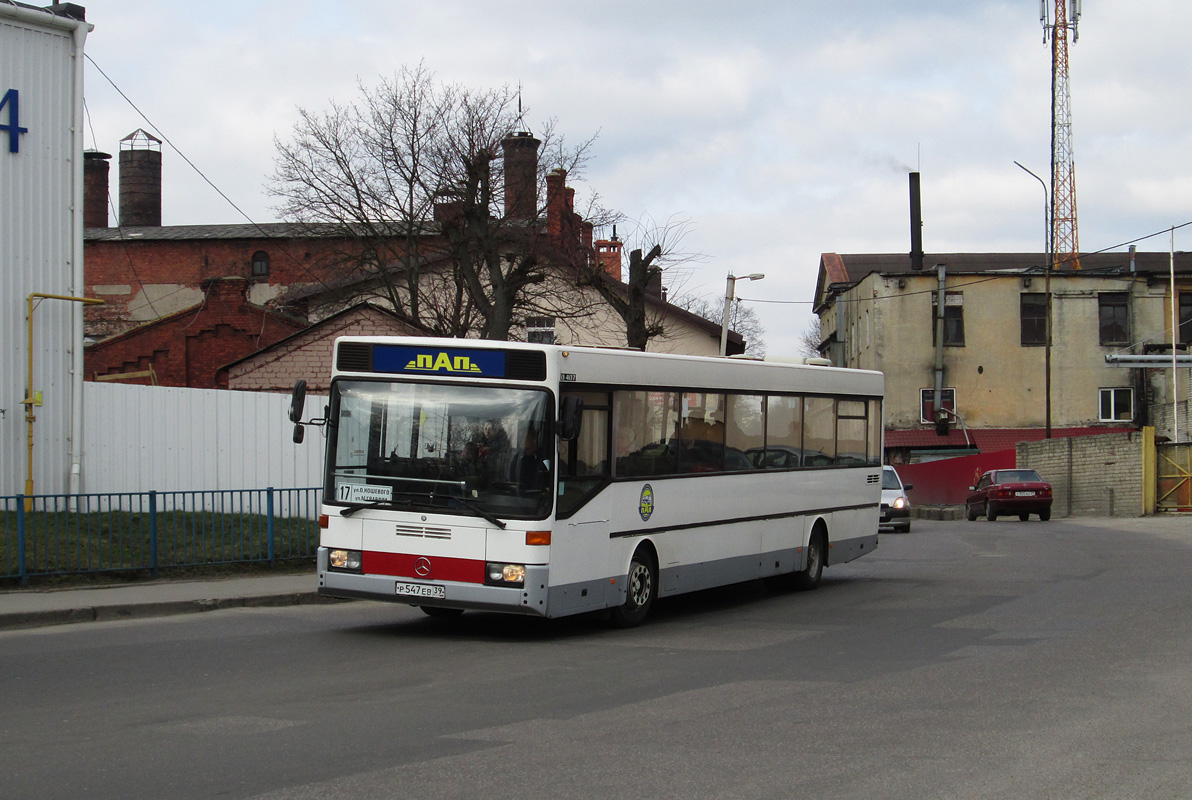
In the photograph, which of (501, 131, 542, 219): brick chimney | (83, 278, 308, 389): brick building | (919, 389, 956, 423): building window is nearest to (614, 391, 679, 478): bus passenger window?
(501, 131, 542, 219): brick chimney

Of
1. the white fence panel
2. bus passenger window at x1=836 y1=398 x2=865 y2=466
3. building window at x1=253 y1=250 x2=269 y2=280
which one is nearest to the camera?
bus passenger window at x1=836 y1=398 x2=865 y2=466

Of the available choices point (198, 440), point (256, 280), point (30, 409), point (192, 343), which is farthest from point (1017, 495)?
point (256, 280)

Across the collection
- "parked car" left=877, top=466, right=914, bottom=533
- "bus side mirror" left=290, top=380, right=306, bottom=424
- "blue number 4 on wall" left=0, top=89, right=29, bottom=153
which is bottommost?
"parked car" left=877, top=466, right=914, bottom=533

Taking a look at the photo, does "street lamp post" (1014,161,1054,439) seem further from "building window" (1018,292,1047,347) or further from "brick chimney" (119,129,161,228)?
"brick chimney" (119,129,161,228)

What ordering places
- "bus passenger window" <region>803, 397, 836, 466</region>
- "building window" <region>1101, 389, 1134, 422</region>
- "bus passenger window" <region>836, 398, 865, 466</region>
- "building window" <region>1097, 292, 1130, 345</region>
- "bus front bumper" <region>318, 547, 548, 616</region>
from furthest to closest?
"building window" <region>1101, 389, 1134, 422</region>
"building window" <region>1097, 292, 1130, 345</region>
"bus passenger window" <region>836, 398, 865, 466</region>
"bus passenger window" <region>803, 397, 836, 466</region>
"bus front bumper" <region>318, 547, 548, 616</region>

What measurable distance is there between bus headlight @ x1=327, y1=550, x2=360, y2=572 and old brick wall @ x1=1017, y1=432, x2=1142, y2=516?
3374 cm

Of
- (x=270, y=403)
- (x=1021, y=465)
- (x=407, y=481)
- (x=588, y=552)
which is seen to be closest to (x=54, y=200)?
(x=270, y=403)

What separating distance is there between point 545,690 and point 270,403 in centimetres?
1288

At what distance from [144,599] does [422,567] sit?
3951mm

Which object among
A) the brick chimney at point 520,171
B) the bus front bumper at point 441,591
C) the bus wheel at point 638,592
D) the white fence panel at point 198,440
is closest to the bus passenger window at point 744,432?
the bus wheel at point 638,592

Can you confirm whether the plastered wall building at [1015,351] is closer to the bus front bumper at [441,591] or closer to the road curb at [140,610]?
the road curb at [140,610]

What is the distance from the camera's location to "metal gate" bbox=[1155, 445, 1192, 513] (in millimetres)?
38094

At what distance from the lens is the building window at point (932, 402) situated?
59500 millimetres

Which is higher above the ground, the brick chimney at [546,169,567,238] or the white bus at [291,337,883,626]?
the brick chimney at [546,169,567,238]
